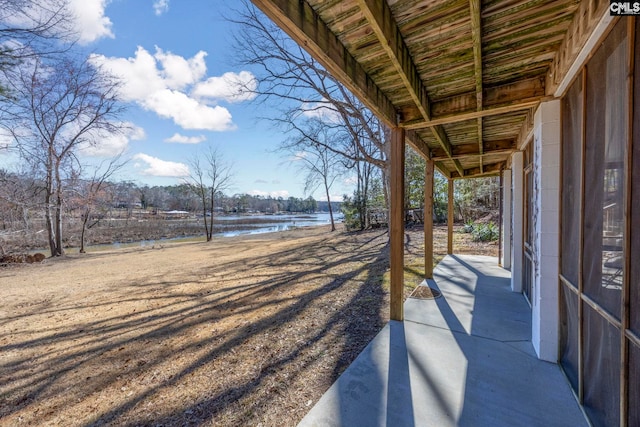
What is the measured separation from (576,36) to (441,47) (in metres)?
0.83

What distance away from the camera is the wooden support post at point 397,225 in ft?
10.6

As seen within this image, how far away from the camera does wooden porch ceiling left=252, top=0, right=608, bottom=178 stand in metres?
1.52

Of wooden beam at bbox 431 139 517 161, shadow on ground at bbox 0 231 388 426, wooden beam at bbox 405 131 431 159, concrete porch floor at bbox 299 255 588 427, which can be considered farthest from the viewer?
wooden beam at bbox 431 139 517 161

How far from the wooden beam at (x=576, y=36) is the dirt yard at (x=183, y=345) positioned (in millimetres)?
3089

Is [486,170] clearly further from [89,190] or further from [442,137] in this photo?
[89,190]

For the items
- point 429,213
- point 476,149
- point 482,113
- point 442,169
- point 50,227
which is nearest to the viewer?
point 482,113

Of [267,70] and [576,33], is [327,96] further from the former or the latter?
[576,33]

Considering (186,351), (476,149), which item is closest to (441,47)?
(476,149)

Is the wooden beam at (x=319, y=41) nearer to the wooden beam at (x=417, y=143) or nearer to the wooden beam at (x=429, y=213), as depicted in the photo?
the wooden beam at (x=417, y=143)

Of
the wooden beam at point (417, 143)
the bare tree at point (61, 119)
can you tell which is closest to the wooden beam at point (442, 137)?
the wooden beam at point (417, 143)

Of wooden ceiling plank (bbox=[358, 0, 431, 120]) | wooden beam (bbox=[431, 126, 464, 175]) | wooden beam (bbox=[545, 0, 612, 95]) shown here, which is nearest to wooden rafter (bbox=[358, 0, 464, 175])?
wooden ceiling plank (bbox=[358, 0, 431, 120])

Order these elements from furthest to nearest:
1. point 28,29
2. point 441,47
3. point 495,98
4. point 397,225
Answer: point 28,29 → point 397,225 → point 495,98 → point 441,47

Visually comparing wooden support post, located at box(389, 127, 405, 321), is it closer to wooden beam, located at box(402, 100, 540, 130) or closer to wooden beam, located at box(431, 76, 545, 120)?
wooden beam, located at box(402, 100, 540, 130)

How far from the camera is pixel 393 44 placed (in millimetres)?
1712
